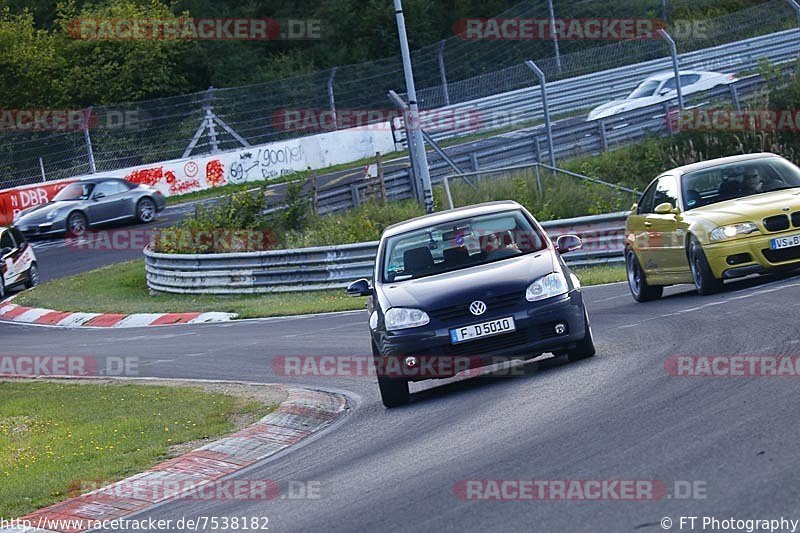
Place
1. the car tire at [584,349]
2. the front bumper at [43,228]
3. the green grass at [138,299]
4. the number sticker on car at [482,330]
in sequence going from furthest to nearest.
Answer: the front bumper at [43,228]
the green grass at [138,299]
the car tire at [584,349]
the number sticker on car at [482,330]

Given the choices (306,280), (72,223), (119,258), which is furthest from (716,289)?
(72,223)

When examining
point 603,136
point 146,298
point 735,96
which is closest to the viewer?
point 146,298

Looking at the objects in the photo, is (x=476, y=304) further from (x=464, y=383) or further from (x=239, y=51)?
(x=239, y=51)

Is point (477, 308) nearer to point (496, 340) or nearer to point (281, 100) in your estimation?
point (496, 340)

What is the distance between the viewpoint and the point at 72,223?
3531 cm

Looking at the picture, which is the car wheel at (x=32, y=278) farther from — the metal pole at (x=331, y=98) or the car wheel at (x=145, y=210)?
the metal pole at (x=331, y=98)

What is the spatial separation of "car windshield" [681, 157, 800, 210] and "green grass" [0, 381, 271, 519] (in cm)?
579

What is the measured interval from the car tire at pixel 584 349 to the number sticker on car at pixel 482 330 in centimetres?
83

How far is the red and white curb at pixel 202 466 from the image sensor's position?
8.27 metres

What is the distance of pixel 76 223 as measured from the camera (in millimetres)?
35438

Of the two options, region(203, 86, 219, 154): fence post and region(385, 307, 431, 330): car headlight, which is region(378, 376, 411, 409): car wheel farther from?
region(203, 86, 219, 154): fence post

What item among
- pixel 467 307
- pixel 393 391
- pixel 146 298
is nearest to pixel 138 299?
pixel 146 298

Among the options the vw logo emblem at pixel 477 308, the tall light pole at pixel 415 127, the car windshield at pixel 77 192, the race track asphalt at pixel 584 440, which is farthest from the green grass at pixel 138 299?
the vw logo emblem at pixel 477 308

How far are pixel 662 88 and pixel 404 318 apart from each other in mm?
26894
